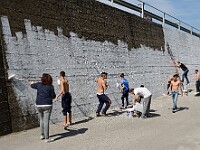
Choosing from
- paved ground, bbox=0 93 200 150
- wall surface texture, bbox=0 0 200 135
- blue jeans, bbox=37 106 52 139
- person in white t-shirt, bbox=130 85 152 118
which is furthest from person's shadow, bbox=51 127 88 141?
person in white t-shirt, bbox=130 85 152 118

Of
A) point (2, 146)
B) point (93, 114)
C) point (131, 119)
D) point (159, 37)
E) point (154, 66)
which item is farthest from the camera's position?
point (159, 37)

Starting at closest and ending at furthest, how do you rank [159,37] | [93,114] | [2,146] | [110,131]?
[2,146]
[110,131]
[93,114]
[159,37]

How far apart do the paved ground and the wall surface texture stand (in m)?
0.82

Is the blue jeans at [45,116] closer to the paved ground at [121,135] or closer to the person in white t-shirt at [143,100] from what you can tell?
the paved ground at [121,135]

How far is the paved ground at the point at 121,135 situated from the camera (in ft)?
21.6

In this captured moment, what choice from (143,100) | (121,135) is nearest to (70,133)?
(121,135)

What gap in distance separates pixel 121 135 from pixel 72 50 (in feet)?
12.7

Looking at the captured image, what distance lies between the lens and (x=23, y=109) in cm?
812

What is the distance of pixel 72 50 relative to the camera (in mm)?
10234

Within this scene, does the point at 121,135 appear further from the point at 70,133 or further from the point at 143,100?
the point at 143,100

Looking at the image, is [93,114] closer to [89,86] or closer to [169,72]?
[89,86]

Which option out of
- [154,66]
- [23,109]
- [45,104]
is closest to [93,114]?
[23,109]

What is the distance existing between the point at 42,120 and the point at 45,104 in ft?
1.40

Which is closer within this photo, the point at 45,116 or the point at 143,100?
the point at 45,116
